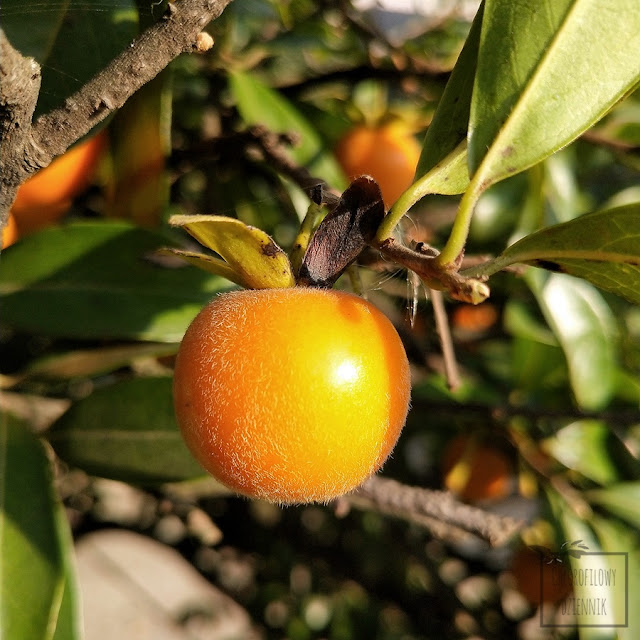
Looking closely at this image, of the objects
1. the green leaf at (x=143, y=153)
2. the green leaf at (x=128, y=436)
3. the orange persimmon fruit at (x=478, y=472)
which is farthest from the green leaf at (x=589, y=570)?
the green leaf at (x=143, y=153)

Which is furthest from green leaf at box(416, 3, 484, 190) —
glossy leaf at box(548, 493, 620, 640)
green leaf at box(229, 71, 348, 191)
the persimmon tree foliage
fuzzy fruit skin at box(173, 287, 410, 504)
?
glossy leaf at box(548, 493, 620, 640)

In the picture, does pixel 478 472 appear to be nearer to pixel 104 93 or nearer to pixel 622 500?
pixel 622 500

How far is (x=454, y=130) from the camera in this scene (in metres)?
0.65

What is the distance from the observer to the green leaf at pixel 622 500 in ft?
4.25

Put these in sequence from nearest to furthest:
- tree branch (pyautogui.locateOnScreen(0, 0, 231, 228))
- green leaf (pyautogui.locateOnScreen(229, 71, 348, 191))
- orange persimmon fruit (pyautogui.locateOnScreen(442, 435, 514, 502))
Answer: tree branch (pyautogui.locateOnScreen(0, 0, 231, 228)) < green leaf (pyautogui.locateOnScreen(229, 71, 348, 191)) < orange persimmon fruit (pyautogui.locateOnScreen(442, 435, 514, 502))

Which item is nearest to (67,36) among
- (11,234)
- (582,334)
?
(11,234)

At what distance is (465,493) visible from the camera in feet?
5.50

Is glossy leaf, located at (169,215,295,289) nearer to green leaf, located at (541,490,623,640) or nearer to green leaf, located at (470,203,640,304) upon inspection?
green leaf, located at (470,203,640,304)

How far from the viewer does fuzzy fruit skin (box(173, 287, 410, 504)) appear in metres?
0.56

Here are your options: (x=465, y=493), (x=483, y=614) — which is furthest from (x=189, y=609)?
(x=465, y=493)

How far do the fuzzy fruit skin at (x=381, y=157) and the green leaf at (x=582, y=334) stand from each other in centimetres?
33

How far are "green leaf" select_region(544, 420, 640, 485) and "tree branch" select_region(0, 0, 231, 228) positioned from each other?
114cm

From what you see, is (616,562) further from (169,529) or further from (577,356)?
(169,529)

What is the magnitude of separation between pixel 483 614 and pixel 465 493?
2.19ft
